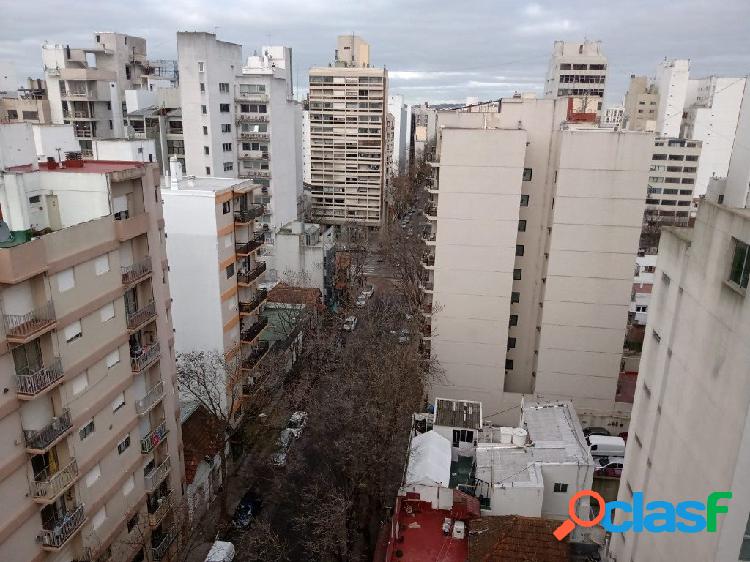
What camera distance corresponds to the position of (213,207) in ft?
95.2

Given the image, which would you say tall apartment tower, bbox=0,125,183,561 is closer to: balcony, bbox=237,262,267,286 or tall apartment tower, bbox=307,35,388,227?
balcony, bbox=237,262,267,286

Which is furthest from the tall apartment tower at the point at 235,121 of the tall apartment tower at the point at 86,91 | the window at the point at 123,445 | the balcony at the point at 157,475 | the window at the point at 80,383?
the window at the point at 80,383

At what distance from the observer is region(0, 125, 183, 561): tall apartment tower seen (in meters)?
15.5

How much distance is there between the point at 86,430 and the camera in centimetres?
1842

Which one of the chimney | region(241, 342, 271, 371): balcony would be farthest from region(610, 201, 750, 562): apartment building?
the chimney

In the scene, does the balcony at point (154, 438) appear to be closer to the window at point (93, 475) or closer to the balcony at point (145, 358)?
the window at point (93, 475)

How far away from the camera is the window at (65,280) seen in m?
16.6

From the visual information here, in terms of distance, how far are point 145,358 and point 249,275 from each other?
12.4m

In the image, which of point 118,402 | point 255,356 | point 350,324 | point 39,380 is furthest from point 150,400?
point 350,324

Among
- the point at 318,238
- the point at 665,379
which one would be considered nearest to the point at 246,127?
the point at 318,238

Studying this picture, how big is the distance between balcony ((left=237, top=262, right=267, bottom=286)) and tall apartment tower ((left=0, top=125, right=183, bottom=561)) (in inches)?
372

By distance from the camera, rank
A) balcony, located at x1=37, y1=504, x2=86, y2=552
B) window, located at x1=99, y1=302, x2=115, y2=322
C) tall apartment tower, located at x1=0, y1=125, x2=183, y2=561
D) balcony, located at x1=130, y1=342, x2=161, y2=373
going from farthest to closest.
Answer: balcony, located at x1=130, y1=342, x2=161, y2=373, window, located at x1=99, y1=302, x2=115, y2=322, balcony, located at x1=37, y1=504, x2=86, y2=552, tall apartment tower, located at x1=0, y1=125, x2=183, y2=561

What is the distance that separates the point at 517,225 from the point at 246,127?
107 ft

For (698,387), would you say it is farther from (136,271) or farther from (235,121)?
(235,121)
